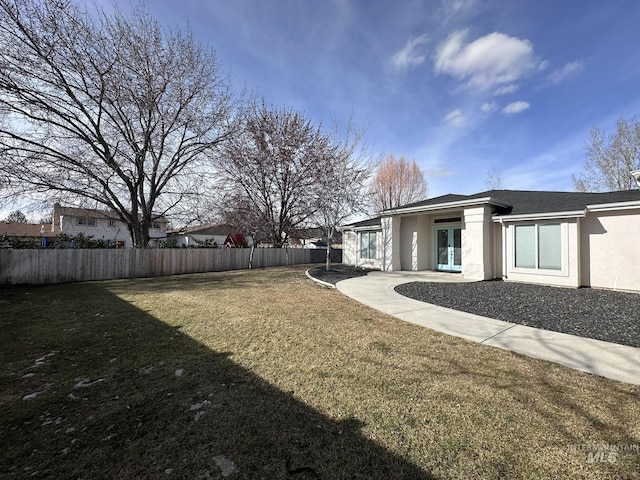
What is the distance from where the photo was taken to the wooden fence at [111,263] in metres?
10.2

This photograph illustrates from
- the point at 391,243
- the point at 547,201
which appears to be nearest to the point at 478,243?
the point at 547,201

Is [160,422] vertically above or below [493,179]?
below

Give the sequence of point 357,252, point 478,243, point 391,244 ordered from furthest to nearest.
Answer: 1. point 357,252
2. point 391,244
3. point 478,243

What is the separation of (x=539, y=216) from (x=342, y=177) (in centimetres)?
829

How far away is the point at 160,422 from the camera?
2.38m

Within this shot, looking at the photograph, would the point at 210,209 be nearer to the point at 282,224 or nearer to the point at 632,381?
the point at 282,224

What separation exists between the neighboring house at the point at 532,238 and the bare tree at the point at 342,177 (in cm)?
233

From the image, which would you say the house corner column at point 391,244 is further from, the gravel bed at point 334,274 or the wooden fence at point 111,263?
the wooden fence at point 111,263

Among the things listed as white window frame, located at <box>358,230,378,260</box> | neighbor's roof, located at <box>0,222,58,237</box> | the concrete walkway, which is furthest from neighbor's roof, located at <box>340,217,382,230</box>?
neighbor's roof, located at <box>0,222,58,237</box>

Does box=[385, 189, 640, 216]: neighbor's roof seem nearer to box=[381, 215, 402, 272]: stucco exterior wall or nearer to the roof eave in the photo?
the roof eave

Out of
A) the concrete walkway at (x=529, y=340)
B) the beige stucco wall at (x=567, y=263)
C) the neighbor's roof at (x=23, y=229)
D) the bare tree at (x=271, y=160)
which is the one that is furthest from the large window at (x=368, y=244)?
the neighbor's roof at (x=23, y=229)

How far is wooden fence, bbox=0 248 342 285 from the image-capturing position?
1025 cm

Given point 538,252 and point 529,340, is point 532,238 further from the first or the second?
point 529,340

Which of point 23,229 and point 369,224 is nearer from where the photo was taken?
point 369,224
